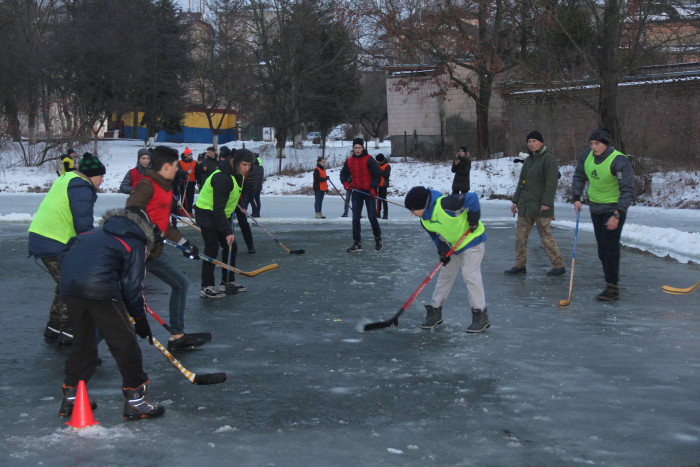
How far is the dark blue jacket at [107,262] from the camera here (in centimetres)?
434

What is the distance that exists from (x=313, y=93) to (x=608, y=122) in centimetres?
2424

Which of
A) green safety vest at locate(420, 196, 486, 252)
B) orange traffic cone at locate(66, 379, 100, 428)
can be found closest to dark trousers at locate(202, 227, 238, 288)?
green safety vest at locate(420, 196, 486, 252)

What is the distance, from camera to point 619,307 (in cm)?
784

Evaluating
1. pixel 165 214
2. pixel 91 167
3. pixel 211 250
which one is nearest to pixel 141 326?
pixel 91 167

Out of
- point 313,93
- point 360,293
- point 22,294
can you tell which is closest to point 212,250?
point 360,293

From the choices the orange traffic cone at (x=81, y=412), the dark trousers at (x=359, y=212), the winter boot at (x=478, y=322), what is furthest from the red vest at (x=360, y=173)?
the orange traffic cone at (x=81, y=412)

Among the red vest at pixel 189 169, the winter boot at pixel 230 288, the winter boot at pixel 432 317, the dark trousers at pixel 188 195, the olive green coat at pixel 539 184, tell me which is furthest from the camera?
the dark trousers at pixel 188 195

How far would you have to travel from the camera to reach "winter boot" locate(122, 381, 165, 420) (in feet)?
14.7

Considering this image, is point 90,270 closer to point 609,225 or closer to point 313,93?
point 609,225

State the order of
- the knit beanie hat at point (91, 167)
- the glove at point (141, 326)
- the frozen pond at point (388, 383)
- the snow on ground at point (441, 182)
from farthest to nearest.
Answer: the snow on ground at point (441, 182)
the knit beanie hat at point (91, 167)
the glove at point (141, 326)
the frozen pond at point (388, 383)

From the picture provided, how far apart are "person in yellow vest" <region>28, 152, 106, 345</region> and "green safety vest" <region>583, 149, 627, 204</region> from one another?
203 inches

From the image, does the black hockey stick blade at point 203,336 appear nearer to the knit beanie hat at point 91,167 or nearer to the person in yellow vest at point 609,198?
the knit beanie hat at point 91,167

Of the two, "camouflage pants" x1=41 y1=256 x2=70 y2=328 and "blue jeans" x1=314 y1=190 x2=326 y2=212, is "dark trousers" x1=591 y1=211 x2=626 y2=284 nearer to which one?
"camouflage pants" x1=41 y1=256 x2=70 y2=328

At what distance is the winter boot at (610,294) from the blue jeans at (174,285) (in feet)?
14.8
